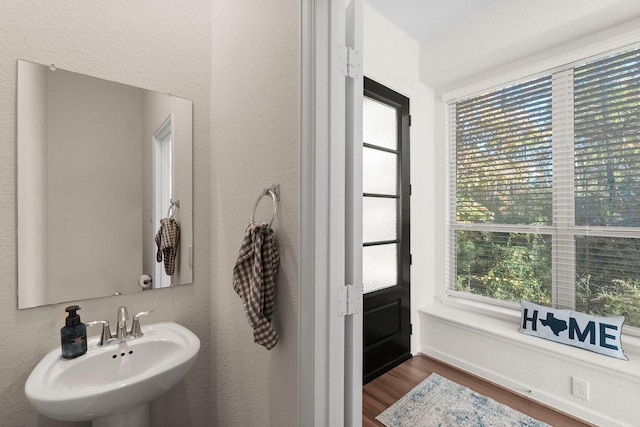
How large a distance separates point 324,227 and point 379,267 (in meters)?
1.60

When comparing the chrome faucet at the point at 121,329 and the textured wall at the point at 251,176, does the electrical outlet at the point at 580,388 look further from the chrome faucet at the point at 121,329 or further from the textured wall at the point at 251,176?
the chrome faucet at the point at 121,329

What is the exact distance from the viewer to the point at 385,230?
7.95ft

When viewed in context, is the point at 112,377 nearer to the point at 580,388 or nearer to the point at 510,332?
the point at 510,332

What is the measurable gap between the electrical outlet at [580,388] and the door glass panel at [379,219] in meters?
1.48

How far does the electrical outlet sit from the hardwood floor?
0.16 meters

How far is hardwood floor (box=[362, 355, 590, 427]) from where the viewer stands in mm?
1906

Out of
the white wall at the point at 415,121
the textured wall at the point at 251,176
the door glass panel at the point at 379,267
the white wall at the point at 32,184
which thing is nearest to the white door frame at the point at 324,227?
the textured wall at the point at 251,176

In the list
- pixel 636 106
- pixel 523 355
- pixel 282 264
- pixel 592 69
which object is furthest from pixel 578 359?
pixel 282 264

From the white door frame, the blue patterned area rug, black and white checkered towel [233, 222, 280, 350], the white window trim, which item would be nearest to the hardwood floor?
the blue patterned area rug

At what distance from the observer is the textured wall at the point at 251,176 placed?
99 cm

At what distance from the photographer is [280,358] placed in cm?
104

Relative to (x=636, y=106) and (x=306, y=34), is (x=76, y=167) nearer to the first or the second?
(x=306, y=34)

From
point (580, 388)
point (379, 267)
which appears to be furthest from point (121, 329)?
point (580, 388)

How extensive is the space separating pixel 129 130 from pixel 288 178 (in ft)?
2.72
